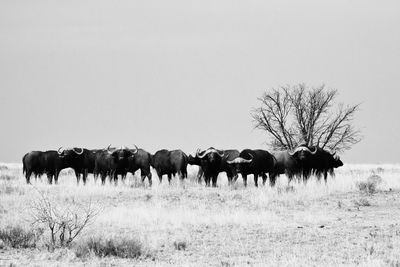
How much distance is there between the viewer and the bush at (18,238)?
42.5ft

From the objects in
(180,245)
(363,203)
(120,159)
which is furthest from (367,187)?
(180,245)

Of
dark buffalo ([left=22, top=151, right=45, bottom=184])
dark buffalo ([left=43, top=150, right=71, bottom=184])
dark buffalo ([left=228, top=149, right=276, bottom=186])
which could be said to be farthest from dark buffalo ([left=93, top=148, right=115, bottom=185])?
dark buffalo ([left=228, top=149, right=276, bottom=186])

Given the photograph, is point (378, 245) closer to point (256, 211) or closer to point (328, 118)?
point (256, 211)

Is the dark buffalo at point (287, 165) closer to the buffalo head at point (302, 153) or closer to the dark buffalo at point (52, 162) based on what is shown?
the buffalo head at point (302, 153)

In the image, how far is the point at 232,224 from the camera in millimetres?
16094

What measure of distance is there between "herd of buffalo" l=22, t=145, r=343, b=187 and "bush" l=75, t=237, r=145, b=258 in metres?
17.0

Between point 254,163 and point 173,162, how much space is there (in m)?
4.17

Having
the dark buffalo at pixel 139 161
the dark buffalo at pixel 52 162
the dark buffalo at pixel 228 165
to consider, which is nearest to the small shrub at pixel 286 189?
the dark buffalo at pixel 228 165

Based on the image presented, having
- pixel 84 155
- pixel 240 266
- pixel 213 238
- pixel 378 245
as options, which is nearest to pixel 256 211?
pixel 213 238

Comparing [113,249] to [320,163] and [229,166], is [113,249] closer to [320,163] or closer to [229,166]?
[229,166]

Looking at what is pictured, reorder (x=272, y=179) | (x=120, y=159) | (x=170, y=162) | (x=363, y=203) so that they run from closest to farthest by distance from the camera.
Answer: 1. (x=363, y=203)
2. (x=272, y=179)
3. (x=120, y=159)
4. (x=170, y=162)

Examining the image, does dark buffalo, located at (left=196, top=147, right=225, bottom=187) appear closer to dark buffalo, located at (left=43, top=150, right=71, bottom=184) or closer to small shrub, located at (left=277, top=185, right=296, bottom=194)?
small shrub, located at (left=277, top=185, right=296, bottom=194)

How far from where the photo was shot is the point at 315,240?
14000 mm

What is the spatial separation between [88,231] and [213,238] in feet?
9.05
